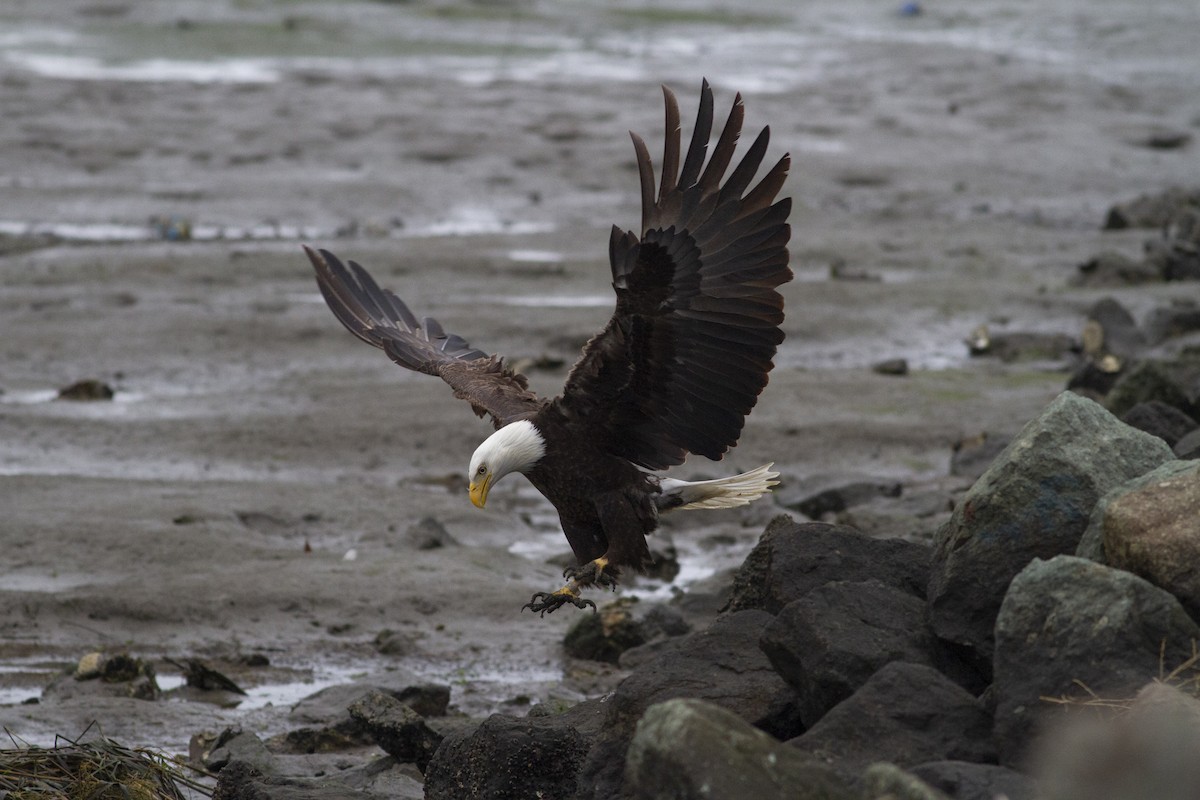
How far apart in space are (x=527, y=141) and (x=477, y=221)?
3041 mm

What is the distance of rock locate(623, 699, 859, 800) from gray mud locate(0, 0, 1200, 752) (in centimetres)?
260

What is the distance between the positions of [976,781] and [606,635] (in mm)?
2752

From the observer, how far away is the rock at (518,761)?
3.70m

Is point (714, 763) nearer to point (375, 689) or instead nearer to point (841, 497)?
point (375, 689)

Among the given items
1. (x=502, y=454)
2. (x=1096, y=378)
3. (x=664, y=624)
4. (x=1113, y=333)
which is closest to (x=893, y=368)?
(x=1113, y=333)

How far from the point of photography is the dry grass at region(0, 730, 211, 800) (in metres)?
3.90

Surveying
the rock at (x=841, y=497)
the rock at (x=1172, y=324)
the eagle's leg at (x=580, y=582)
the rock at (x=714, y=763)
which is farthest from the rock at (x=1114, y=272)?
the rock at (x=714, y=763)

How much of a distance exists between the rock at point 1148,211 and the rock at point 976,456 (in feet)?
18.0

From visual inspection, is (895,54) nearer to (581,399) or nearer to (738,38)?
(738,38)

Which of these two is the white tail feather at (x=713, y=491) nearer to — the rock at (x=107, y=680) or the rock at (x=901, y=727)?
the rock at (x=901, y=727)

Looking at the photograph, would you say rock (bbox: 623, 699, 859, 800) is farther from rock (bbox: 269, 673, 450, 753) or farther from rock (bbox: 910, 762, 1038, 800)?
rock (bbox: 269, 673, 450, 753)

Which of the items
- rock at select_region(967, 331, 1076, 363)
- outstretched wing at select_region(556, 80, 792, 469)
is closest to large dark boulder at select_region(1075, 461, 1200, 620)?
outstretched wing at select_region(556, 80, 792, 469)

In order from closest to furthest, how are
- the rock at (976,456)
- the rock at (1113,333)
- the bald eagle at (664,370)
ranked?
the bald eagle at (664,370) → the rock at (976,456) → the rock at (1113,333)

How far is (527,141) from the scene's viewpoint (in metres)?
15.3
